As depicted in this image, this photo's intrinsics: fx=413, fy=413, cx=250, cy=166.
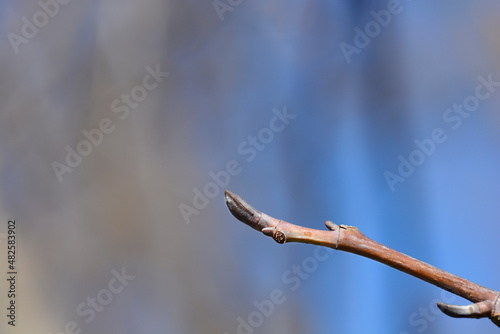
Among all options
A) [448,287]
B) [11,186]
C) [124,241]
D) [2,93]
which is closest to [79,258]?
[124,241]

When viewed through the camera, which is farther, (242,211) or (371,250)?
(371,250)

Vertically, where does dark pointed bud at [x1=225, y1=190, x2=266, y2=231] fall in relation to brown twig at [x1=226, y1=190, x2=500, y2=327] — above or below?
below

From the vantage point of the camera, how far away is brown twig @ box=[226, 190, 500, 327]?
7.78ft

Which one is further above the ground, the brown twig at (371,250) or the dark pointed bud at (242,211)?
the brown twig at (371,250)

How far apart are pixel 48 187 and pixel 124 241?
1262mm

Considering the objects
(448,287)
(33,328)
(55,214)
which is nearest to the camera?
(448,287)

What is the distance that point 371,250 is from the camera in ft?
8.45

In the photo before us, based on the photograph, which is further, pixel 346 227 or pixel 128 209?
pixel 128 209

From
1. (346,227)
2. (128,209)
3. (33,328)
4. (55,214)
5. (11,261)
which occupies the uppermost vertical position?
(346,227)

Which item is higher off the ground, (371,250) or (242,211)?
(371,250)

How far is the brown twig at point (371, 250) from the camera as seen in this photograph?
2.37m

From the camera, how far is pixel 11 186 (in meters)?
5.51

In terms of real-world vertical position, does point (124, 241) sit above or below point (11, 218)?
above

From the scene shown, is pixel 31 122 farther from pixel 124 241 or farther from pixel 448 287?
pixel 448 287
